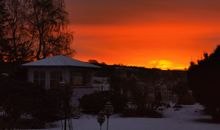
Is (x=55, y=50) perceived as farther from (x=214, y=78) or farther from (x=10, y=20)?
(x=214, y=78)

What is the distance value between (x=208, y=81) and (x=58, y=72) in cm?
1003

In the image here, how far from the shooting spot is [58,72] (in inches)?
1194

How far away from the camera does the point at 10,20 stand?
4438 centimetres

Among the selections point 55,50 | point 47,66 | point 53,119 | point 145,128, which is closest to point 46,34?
point 55,50

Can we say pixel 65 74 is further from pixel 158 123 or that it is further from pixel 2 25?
pixel 2 25

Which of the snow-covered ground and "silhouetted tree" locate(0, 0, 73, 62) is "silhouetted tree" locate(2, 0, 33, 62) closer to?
"silhouetted tree" locate(0, 0, 73, 62)

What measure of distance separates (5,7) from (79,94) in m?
17.6

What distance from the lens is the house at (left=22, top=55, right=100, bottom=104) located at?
98.1 feet

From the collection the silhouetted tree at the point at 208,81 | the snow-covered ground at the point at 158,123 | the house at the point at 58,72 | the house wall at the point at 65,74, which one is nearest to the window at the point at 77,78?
the house at the point at 58,72

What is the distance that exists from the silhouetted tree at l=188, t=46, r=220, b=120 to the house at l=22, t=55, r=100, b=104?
25.8 ft

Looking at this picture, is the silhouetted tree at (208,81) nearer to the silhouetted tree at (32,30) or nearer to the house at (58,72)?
the house at (58,72)

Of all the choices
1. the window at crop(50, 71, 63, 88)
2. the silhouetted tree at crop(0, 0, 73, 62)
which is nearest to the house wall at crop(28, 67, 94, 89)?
the window at crop(50, 71, 63, 88)

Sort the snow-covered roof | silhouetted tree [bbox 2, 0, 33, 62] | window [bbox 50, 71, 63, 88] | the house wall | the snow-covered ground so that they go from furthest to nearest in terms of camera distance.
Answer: silhouetted tree [bbox 2, 0, 33, 62], window [bbox 50, 71, 63, 88], the house wall, the snow-covered roof, the snow-covered ground

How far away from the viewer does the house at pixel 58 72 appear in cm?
2989
